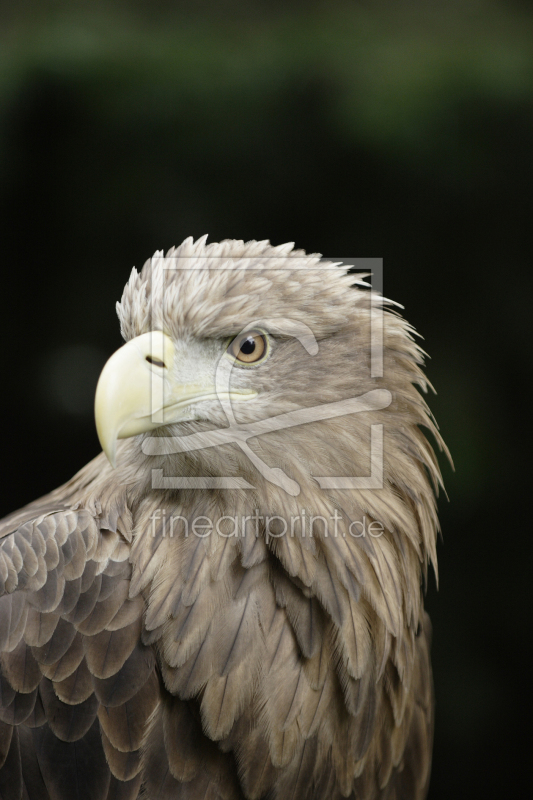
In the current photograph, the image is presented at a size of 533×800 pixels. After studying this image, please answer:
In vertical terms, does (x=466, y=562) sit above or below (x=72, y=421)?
below

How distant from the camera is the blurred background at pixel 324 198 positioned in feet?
5.26

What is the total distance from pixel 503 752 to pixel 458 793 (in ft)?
0.63

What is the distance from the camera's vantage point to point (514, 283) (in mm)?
1805

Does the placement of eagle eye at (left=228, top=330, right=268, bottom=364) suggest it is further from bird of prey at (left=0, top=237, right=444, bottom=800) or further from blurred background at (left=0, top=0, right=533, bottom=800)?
blurred background at (left=0, top=0, right=533, bottom=800)

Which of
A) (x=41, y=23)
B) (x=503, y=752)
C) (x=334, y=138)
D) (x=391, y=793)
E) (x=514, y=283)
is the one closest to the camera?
(x=391, y=793)

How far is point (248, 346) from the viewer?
0.99m

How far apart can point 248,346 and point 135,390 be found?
182 millimetres

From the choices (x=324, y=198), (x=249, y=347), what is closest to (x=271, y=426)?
(x=249, y=347)

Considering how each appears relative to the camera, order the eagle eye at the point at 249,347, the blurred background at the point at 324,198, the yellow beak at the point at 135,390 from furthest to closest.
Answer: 1. the blurred background at the point at 324,198
2. the eagle eye at the point at 249,347
3. the yellow beak at the point at 135,390

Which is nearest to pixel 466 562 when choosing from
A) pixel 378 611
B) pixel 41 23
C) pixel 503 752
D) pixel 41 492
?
pixel 503 752

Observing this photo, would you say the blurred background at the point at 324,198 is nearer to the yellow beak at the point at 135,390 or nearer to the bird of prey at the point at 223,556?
the bird of prey at the point at 223,556

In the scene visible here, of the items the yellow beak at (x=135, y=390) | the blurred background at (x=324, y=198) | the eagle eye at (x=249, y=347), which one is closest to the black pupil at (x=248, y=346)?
the eagle eye at (x=249, y=347)

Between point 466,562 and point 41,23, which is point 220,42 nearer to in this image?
point 41,23

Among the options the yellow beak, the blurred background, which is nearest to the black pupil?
the yellow beak
